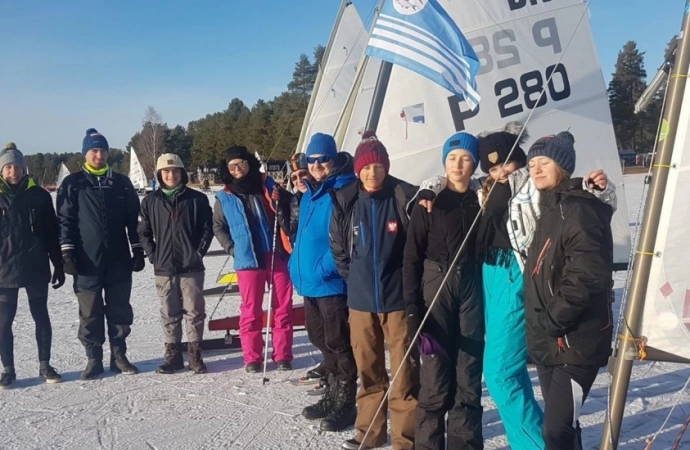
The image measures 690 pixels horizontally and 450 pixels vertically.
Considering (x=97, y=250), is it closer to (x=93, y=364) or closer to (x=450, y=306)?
(x=93, y=364)

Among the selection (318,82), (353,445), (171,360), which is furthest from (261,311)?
(318,82)

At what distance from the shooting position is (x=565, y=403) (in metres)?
2.30

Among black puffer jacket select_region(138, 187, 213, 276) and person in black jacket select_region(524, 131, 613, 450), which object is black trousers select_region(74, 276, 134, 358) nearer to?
black puffer jacket select_region(138, 187, 213, 276)

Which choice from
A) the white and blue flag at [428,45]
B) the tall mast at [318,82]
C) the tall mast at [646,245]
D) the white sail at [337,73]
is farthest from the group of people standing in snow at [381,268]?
the white sail at [337,73]

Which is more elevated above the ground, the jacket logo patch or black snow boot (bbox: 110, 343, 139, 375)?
the jacket logo patch

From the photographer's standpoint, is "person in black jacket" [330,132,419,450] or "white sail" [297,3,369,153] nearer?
"person in black jacket" [330,132,419,450]

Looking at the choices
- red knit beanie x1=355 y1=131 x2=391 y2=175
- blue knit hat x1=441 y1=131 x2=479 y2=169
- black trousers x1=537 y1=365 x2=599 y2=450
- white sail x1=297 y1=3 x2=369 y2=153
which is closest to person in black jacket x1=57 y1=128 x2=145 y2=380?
red knit beanie x1=355 y1=131 x2=391 y2=175

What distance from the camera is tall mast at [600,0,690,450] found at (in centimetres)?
195

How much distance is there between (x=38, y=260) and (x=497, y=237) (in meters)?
3.53

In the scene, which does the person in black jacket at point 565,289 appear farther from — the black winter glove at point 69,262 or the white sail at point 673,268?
the black winter glove at point 69,262

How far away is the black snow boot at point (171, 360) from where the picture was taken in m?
4.55

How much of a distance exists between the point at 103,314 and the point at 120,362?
408 millimetres

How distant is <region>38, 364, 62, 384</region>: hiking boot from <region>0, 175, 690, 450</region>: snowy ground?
0.19ft

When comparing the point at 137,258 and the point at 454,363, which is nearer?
the point at 454,363
